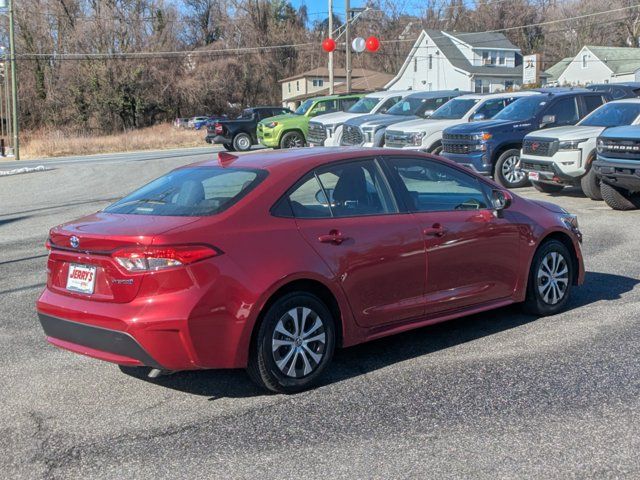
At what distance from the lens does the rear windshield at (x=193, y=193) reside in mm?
5242

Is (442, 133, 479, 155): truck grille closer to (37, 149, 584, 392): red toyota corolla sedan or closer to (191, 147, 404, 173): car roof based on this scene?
(37, 149, 584, 392): red toyota corolla sedan

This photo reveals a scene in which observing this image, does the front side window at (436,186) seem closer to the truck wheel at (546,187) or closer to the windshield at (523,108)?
the truck wheel at (546,187)

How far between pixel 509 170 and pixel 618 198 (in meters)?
3.39

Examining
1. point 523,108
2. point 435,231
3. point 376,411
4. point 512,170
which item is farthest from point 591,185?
point 376,411

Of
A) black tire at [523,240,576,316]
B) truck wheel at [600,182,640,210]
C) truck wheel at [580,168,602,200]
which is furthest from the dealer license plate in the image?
truck wheel at [580,168,602,200]

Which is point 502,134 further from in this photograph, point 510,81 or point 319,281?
point 510,81

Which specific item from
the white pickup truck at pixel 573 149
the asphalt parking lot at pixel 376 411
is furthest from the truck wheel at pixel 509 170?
the asphalt parking lot at pixel 376 411

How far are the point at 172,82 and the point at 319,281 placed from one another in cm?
6468

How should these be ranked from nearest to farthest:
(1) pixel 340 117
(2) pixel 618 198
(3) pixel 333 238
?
(3) pixel 333 238 < (2) pixel 618 198 < (1) pixel 340 117

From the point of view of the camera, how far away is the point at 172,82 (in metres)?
67.1

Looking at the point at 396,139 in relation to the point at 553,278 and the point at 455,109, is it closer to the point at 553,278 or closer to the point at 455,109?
the point at 455,109

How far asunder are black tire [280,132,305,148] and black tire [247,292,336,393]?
878 inches

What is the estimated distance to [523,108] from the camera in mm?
16625

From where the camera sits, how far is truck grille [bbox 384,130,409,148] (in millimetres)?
18500
